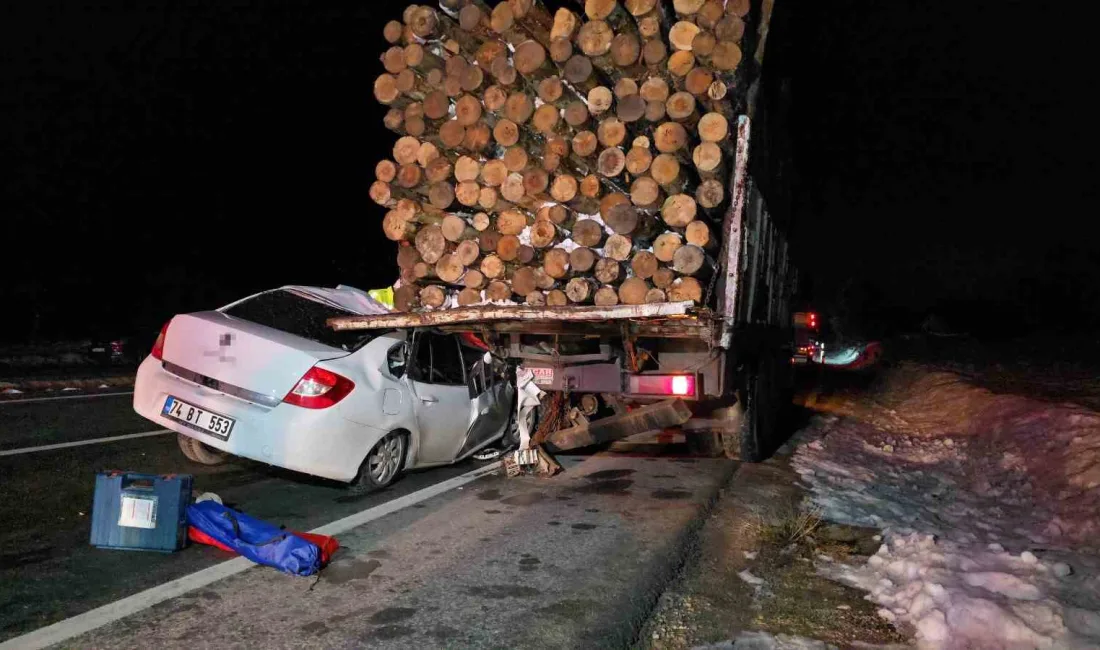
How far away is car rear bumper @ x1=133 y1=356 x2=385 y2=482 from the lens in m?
5.09

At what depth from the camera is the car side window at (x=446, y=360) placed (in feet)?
21.3

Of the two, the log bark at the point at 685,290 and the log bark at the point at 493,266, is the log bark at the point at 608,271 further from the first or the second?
the log bark at the point at 493,266

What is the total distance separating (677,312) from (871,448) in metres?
5.20

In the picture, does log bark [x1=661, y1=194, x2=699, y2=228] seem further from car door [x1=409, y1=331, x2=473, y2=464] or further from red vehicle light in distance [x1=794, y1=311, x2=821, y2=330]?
red vehicle light in distance [x1=794, y1=311, x2=821, y2=330]

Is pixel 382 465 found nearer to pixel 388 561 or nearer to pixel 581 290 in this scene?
pixel 388 561

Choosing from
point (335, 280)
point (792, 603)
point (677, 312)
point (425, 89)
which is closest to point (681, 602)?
point (792, 603)

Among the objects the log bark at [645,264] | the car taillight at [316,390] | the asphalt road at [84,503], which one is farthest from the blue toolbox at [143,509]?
the log bark at [645,264]

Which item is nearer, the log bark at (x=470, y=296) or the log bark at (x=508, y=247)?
the log bark at (x=508, y=247)

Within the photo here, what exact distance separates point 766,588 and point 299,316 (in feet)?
14.2

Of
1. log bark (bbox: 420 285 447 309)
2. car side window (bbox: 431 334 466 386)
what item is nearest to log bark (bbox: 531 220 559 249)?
log bark (bbox: 420 285 447 309)

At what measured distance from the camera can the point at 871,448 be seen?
900 cm

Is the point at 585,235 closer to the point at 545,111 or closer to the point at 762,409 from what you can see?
the point at 545,111

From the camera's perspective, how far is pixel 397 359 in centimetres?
605

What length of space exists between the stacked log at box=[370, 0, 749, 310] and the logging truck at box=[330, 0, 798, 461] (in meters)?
0.02
